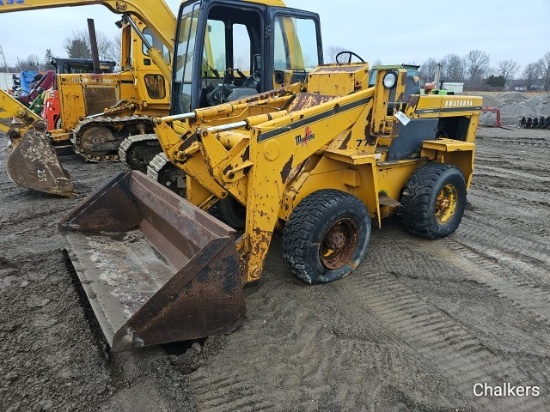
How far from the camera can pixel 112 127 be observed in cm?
796

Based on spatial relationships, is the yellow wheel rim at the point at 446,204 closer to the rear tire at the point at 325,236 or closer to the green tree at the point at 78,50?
the rear tire at the point at 325,236

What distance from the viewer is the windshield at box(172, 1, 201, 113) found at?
4406 mm

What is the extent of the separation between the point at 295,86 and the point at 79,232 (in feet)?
8.63

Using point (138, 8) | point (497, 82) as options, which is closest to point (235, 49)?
point (138, 8)

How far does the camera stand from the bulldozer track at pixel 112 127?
7.68 metres

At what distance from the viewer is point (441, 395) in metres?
2.19

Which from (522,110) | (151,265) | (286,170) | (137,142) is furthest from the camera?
(522,110)

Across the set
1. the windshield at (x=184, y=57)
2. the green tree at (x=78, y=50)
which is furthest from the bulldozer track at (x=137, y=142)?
the green tree at (x=78, y=50)

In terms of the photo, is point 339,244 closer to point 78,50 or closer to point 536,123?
point 536,123

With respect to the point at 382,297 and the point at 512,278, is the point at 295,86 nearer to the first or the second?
the point at 382,297

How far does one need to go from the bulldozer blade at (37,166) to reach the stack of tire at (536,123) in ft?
57.8

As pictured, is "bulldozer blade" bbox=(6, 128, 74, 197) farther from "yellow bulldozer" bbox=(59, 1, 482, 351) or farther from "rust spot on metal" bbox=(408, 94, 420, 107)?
"rust spot on metal" bbox=(408, 94, 420, 107)

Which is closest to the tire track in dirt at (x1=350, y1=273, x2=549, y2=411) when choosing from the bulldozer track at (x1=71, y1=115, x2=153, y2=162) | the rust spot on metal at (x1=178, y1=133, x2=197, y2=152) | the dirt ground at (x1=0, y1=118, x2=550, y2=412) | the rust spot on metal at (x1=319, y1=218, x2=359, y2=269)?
the dirt ground at (x1=0, y1=118, x2=550, y2=412)

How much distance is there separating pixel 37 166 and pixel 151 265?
3.45 metres
